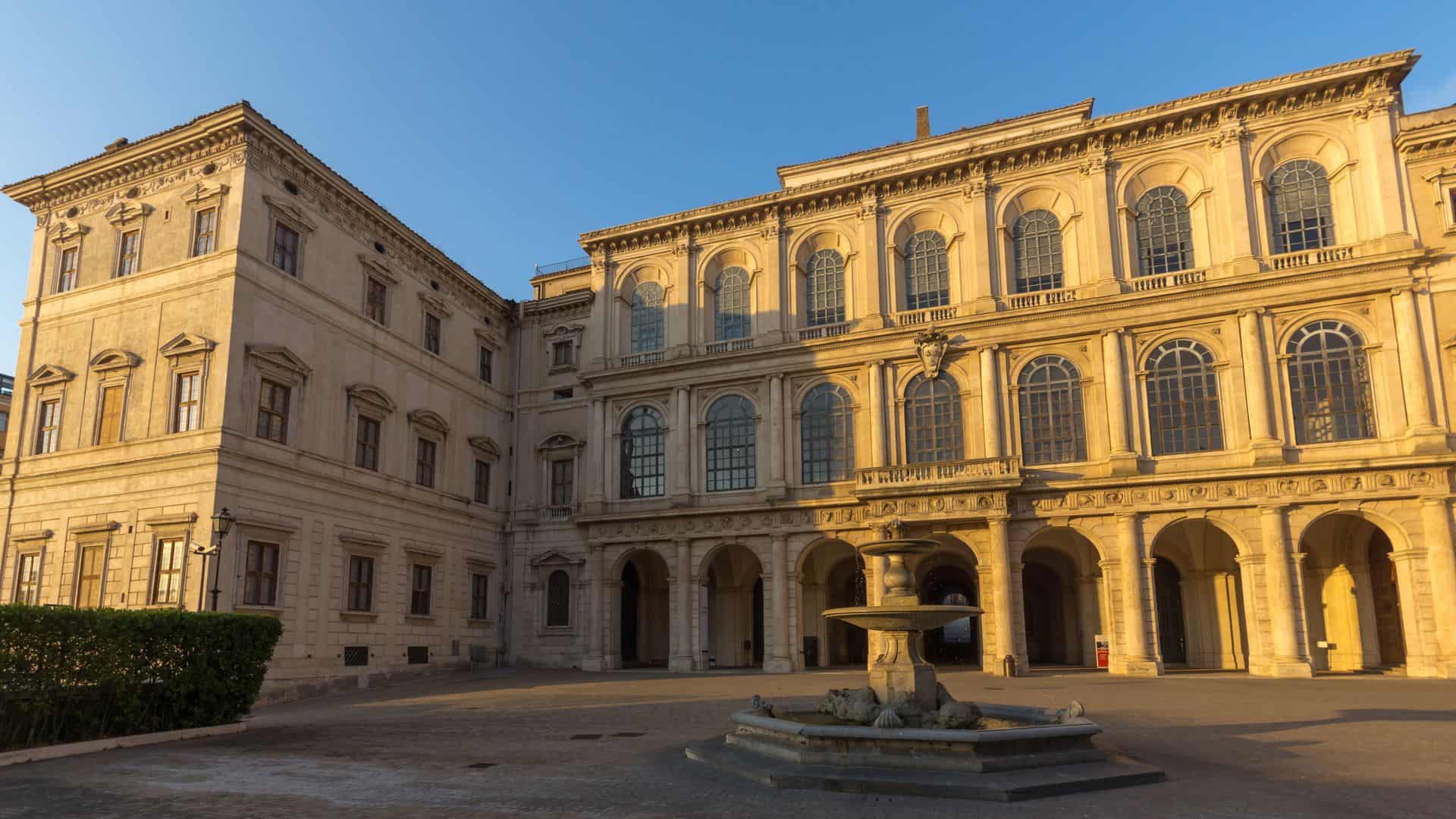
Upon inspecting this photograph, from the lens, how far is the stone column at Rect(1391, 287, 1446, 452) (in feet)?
84.7

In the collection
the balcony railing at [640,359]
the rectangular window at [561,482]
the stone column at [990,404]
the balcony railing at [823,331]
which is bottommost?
the rectangular window at [561,482]

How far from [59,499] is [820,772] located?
25.8 metres

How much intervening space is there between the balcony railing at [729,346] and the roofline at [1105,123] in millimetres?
5065

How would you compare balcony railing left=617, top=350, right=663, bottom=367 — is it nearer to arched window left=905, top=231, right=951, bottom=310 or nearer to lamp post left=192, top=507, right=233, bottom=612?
arched window left=905, top=231, right=951, bottom=310

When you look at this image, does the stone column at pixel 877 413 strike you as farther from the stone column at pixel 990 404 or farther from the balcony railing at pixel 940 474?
the stone column at pixel 990 404

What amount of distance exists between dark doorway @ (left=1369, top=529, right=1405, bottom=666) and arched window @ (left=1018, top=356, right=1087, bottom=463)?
906 cm

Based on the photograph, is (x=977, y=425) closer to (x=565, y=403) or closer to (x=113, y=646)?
(x=565, y=403)

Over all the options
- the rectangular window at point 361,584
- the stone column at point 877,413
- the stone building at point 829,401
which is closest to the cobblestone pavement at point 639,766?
the stone building at point 829,401

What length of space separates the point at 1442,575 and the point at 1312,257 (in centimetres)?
975

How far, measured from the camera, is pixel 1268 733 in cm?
1379

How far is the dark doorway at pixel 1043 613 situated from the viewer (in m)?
35.6

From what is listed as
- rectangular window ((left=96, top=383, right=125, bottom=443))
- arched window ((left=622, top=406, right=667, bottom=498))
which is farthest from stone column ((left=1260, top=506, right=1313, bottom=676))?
rectangular window ((left=96, top=383, right=125, bottom=443))

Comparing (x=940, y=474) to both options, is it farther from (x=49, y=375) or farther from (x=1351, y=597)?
(x=49, y=375)

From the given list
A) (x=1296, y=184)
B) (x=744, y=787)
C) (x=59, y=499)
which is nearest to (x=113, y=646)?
(x=744, y=787)
